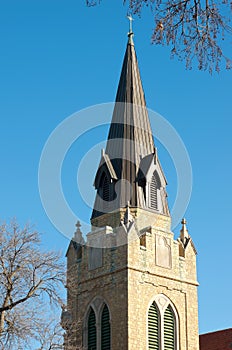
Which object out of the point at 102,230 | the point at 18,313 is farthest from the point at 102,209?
the point at 18,313

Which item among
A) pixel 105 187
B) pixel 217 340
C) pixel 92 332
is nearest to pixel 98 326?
pixel 92 332

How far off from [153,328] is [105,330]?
7.05ft

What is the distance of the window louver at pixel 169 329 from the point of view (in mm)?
35781

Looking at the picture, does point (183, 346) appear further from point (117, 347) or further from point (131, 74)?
point (131, 74)

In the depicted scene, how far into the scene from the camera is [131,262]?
116 ft

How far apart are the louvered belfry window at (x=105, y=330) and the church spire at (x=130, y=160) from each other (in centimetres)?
505

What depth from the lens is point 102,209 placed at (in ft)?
127

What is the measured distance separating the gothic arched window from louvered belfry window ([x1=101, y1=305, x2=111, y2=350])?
1.83m

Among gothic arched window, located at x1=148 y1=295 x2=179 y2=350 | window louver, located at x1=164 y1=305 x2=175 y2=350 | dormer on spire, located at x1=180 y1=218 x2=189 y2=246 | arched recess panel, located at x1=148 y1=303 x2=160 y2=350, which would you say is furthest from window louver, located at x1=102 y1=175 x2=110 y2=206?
window louver, located at x1=164 y1=305 x2=175 y2=350

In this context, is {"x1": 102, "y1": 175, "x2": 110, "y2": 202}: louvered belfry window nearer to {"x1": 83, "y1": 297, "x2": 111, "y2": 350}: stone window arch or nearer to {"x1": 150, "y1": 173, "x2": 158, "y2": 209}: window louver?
{"x1": 150, "y1": 173, "x2": 158, "y2": 209}: window louver

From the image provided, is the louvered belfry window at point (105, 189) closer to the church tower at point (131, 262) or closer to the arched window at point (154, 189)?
the church tower at point (131, 262)

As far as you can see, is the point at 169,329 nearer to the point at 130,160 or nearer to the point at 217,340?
the point at 217,340

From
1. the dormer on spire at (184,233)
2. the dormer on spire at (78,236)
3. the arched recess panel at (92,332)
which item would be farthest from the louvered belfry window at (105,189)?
the arched recess panel at (92,332)

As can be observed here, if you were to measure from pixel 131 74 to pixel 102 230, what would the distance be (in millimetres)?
8903
